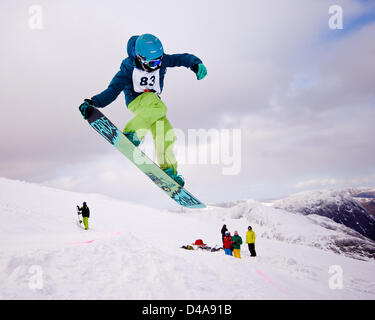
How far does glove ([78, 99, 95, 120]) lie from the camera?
159 inches

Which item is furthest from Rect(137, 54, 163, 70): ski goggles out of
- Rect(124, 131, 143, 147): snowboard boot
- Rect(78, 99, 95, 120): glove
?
Rect(124, 131, 143, 147): snowboard boot

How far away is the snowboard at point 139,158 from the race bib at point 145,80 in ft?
2.83

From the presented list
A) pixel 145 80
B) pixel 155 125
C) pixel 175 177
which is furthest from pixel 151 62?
pixel 175 177

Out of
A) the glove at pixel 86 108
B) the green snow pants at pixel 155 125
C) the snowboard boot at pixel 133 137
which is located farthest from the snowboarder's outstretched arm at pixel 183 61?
the glove at pixel 86 108

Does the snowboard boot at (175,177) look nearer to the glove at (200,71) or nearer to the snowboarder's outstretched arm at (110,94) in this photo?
the snowboarder's outstretched arm at (110,94)

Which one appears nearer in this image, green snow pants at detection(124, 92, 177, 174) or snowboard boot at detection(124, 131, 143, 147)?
green snow pants at detection(124, 92, 177, 174)

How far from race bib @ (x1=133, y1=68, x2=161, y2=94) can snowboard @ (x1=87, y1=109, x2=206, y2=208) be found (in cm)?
86

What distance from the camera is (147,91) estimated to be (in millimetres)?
4523

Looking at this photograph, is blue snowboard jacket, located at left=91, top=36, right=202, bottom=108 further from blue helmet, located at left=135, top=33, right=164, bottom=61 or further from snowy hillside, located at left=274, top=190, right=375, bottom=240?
snowy hillside, located at left=274, top=190, right=375, bottom=240

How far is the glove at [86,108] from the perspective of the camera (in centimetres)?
404
